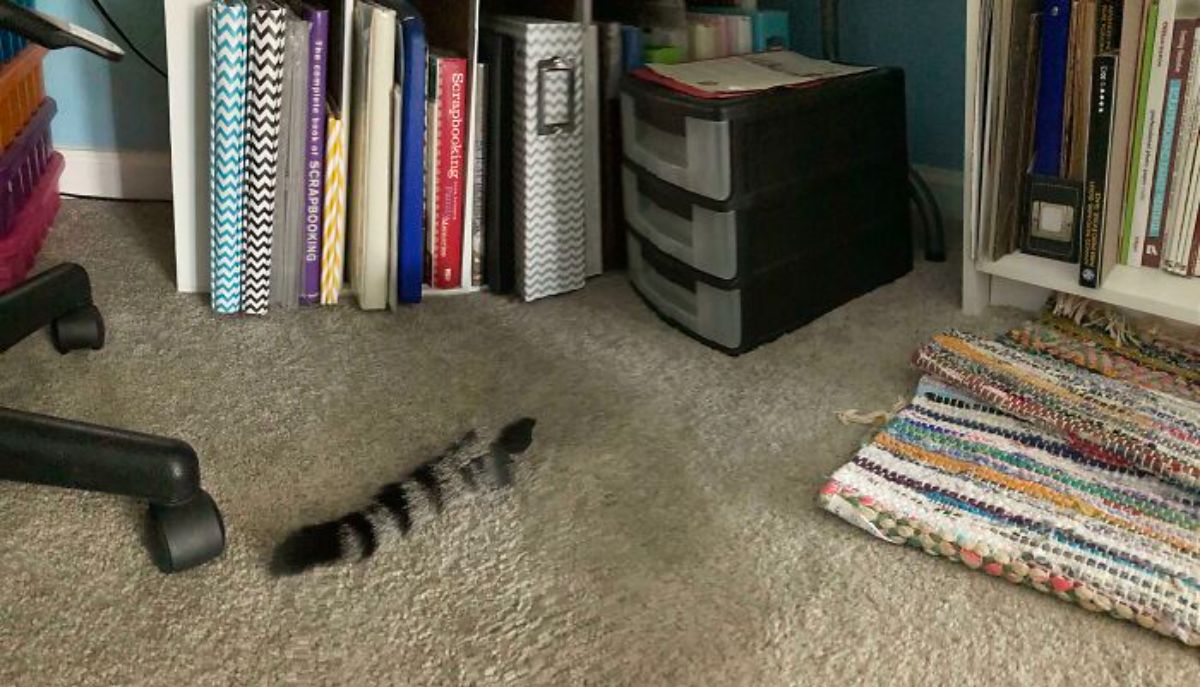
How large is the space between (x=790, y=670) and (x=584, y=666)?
15cm

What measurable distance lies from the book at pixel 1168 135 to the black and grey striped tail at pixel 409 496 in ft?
2.43

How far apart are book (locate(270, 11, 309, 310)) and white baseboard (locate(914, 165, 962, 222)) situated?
93 cm

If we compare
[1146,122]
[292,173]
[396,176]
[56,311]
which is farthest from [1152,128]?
[56,311]

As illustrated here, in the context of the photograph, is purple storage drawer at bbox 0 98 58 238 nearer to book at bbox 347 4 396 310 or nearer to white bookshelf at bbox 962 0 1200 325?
book at bbox 347 4 396 310

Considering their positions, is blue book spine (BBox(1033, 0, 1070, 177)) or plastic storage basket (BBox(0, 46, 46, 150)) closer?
blue book spine (BBox(1033, 0, 1070, 177))

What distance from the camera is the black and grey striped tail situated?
3.11 feet

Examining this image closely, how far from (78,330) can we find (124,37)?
69 centimetres

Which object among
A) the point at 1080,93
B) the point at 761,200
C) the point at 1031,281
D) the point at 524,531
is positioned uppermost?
the point at 1080,93

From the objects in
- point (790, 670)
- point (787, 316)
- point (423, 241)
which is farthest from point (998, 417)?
point (423, 241)

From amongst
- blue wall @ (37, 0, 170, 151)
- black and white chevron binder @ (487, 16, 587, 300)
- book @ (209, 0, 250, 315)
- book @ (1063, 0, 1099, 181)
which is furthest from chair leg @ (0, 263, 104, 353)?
book @ (1063, 0, 1099, 181)

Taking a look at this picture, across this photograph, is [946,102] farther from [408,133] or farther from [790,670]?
[790,670]

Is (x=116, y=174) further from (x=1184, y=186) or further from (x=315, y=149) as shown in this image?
(x=1184, y=186)

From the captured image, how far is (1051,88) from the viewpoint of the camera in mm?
1318

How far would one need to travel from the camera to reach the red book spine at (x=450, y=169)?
1395 millimetres
